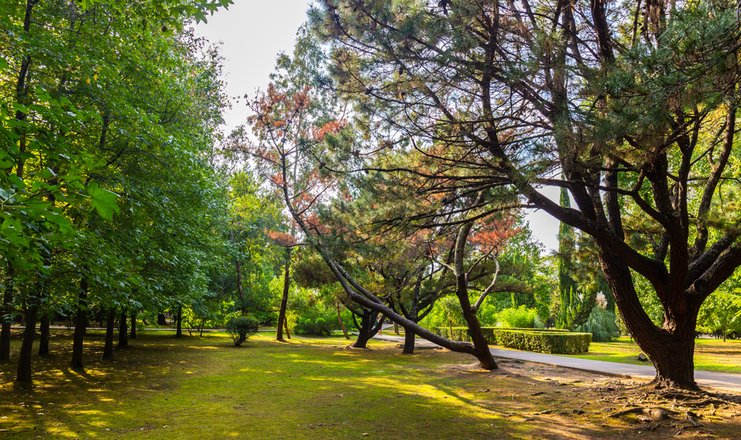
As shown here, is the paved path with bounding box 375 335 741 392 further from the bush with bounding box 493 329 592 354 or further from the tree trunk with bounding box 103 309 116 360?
the tree trunk with bounding box 103 309 116 360

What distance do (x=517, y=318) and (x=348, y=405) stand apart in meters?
20.1

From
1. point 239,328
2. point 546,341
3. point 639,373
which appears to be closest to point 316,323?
point 239,328

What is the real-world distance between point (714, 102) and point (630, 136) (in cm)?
119

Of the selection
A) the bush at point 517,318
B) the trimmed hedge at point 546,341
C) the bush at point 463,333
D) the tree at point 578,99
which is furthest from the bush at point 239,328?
the bush at point 517,318

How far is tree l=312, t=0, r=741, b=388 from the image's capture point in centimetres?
362

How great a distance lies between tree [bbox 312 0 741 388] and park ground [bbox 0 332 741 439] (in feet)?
4.69

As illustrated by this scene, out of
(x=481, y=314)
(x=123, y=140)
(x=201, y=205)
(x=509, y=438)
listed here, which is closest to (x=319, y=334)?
(x=481, y=314)

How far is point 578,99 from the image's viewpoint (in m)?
5.11

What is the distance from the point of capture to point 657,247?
8148 mm

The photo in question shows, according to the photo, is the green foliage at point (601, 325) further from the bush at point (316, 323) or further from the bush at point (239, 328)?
the bush at point (239, 328)

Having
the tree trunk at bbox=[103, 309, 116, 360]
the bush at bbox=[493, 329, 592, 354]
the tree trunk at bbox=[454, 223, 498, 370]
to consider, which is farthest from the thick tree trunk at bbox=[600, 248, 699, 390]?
the tree trunk at bbox=[103, 309, 116, 360]

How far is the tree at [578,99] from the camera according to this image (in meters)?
3.62

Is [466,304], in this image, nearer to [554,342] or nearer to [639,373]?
[639,373]

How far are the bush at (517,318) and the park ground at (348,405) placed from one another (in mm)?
14325
